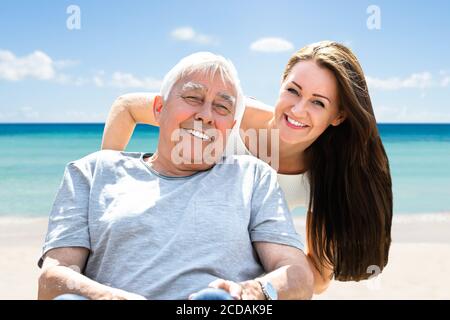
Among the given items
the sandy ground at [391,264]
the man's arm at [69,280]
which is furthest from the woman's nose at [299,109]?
the sandy ground at [391,264]

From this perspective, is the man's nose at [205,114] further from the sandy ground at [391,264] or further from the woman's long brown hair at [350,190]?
the sandy ground at [391,264]

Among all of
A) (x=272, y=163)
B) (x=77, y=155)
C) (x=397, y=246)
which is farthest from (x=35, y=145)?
(x=272, y=163)

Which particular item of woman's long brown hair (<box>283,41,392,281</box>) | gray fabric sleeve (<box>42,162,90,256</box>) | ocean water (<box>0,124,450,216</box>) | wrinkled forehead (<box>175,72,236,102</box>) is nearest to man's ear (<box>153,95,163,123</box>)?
wrinkled forehead (<box>175,72,236,102</box>)

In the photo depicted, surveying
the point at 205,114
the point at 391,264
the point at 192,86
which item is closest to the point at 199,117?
the point at 205,114

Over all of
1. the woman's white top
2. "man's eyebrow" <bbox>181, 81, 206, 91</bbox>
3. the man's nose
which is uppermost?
"man's eyebrow" <bbox>181, 81, 206, 91</bbox>

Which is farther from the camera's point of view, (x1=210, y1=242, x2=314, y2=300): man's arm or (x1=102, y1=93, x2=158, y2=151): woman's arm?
(x1=102, y1=93, x2=158, y2=151): woman's arm

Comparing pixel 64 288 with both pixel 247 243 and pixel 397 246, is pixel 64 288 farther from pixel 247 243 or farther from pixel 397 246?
pixel 397 246

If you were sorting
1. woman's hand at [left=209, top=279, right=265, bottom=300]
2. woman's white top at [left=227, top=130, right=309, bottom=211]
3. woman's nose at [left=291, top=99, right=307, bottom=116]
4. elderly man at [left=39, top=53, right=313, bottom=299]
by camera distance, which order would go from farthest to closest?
woman's white top at [left=227, top=130, right=309, bottom=211]
woman's nose at [left=291, top=99, right=307, bottom=116]
elderly man at [left=39, top=53, right=313, bottom=299]
woman's hand at [left=209, top=279, right=265, bottom=300]

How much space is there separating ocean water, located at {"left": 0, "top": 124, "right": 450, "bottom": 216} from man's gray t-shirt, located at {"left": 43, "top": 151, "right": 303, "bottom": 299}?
7704 millimetres

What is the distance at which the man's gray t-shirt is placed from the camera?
7.16 feet

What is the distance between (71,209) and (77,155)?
2526cm

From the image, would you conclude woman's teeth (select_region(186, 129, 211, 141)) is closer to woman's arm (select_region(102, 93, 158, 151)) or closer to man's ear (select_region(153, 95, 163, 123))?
man's ear (select_region(153, 95, 163, 123))

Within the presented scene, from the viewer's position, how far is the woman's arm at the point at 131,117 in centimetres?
316

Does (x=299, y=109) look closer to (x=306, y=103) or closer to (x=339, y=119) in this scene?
(x=306, y=103)
